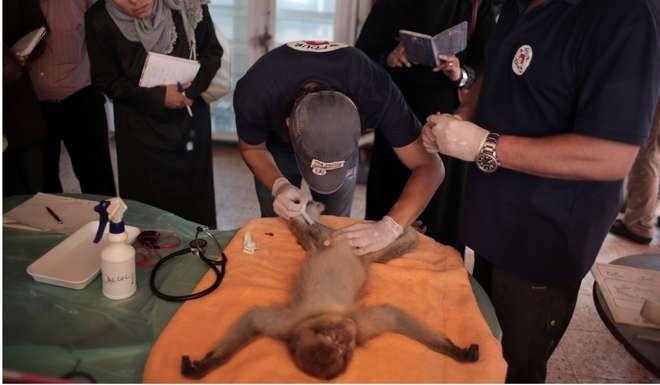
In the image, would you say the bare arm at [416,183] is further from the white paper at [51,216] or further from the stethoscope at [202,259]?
the white paper at [51,216]

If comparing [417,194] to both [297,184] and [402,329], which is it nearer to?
[402,329]

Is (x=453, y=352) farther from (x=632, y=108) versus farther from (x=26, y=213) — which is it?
(x=26, y=213)

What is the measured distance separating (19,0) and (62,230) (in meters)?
1.41

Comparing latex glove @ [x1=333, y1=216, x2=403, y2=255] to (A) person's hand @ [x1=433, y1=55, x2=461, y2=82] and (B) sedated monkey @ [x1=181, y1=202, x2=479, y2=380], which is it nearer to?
(B) sedated monkey @ [x1=181, y1=202, x2=479, y2=380]

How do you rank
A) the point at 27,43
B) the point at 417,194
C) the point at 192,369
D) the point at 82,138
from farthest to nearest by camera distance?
the point at 82,138, the point at 27,43, the point at 417,194, the point at 192,369

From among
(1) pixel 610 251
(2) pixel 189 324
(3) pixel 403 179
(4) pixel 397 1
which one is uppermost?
(4) pixel 397 1

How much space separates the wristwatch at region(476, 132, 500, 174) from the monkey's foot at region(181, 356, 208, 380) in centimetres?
94

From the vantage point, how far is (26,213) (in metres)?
1.93

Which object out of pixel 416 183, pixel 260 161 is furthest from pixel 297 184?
pixel 416 183

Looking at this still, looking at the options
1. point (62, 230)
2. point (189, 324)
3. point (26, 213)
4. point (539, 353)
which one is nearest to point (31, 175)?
point (26, 213)

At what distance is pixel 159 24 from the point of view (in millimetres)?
2639

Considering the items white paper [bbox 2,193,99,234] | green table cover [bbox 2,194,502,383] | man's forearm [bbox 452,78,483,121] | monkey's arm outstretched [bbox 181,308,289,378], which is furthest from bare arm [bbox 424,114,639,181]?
white paper [bbox 2,193,99,234]

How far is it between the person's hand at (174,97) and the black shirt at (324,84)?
84cm

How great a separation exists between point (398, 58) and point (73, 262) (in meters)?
1.72
